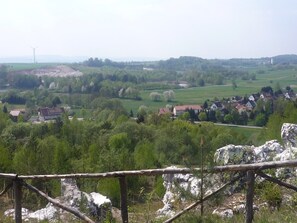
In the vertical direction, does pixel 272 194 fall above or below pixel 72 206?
above

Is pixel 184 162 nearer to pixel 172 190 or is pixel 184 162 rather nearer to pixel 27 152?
pixel 172 190

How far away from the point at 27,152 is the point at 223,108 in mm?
46448

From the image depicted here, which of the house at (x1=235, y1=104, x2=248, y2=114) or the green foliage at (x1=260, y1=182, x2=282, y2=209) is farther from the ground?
the green foliage at (x1=260, y1=182, x2=282, y2=209)

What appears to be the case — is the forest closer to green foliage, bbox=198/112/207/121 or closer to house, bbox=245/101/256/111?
house, bbox=245/101/256/111

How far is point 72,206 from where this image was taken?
6129 mm

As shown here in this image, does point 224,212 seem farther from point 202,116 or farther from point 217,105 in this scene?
point 217,105

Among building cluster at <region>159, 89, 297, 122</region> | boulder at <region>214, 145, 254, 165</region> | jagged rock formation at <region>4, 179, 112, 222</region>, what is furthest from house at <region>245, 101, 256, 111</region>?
boulder at <region>214, 145, 254, 165</region>

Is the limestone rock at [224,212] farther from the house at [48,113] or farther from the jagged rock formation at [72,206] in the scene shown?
the house at [48,113]

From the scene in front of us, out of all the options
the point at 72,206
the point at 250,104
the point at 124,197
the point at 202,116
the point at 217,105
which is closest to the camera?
the point at 124,197

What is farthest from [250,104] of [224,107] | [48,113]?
[48,113]

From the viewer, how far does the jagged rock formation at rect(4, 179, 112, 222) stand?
5.61 m

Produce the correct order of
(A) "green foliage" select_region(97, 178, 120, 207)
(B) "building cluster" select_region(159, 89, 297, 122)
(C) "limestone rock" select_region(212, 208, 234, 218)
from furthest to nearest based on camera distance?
1. (B) "building cluster" select_region(159, 89, 297, 122)
2. (A) "green foliage" select_region(97, 178, 120, 207)
3. (C) "limestone rock" select_region(212, 208, 234, 218)

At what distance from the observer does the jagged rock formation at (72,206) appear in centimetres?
561

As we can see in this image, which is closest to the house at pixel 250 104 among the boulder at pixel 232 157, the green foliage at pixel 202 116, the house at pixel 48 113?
the green foliage at pixel 202 116
